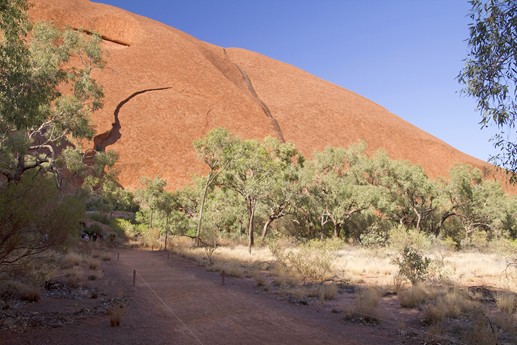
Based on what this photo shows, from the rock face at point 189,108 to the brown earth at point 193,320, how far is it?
3589 centimetres

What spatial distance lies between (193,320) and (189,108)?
4840cm

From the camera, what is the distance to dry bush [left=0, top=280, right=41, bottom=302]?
8750 mm

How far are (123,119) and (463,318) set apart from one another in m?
48.9

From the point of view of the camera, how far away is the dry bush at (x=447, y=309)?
26.4 feet

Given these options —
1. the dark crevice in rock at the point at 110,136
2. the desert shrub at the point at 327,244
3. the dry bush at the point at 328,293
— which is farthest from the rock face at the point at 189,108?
the dry bush at the point at 328,293

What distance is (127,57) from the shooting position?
193 feet

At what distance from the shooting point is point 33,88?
9633 millimetres

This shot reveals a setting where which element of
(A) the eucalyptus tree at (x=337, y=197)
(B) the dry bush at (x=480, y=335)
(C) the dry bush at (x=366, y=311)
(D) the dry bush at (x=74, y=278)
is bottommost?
(D) the dry bush at (x=74, y=278)

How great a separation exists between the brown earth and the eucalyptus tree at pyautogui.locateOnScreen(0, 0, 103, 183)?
15.5 feet

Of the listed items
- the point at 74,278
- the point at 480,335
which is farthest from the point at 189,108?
the point at 480,335

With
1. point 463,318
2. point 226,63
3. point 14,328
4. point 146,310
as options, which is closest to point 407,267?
point 463,318

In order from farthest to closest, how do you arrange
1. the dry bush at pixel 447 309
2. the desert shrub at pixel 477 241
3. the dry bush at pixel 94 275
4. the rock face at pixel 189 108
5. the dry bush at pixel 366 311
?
the rock face at pixel 189 108, the desert shrub at pixel 477 241, the dry bush at pixel 94 275, the dry bush at pixel 366 311, the dry bush at pixel 447 309

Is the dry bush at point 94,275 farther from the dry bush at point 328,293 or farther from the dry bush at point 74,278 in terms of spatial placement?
the dry bush at point 328,293

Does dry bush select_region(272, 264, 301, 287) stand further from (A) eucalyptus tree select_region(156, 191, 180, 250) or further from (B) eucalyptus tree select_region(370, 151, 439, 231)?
(A) eucalyptus tree select_region(156, 191, 180, 250)
